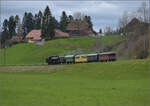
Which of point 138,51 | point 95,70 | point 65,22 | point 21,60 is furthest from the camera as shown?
point 65,22

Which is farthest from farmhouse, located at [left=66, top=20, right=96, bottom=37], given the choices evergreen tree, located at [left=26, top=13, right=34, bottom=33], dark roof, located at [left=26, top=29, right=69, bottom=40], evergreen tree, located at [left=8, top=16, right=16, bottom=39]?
evergreen tree, located at [left=26, top=13, right=34, bottom=33]

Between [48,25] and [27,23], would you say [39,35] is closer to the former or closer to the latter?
[48,25]

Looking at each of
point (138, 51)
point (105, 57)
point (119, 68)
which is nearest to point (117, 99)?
point (119, 68)

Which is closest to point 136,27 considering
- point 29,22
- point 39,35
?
point 39,35

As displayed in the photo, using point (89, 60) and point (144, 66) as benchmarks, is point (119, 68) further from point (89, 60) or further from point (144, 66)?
point (89, 60)

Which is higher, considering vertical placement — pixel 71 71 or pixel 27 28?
pixel 27 28

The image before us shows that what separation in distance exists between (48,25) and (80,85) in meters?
86.5

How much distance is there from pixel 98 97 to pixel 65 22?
457ft

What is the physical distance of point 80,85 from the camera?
2755 centimetres

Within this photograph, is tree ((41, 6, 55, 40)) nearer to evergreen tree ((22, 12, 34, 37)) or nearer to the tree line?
the tree line

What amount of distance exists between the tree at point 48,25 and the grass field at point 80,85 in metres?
62.1

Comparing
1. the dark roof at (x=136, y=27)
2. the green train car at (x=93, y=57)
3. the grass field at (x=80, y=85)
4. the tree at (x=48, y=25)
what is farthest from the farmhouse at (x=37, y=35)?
the grass field at (x=80, y=85)

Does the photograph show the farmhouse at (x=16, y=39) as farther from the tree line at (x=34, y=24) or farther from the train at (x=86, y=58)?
the train at (x=86, y=58)

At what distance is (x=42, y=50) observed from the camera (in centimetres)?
9831
